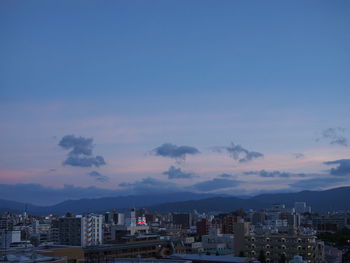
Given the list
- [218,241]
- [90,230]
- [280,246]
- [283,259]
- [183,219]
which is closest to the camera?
[283,259]

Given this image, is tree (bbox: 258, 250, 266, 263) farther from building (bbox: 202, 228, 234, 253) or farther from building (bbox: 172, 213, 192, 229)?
building (bbox: 172, 213, 192, 229)

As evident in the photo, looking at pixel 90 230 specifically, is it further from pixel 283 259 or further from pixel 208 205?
pixel 208 205

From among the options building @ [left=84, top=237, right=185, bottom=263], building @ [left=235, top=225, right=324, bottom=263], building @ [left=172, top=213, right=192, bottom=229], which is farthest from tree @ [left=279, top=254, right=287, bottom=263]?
building @ [left=172, top=213, right=192, bottom=229]

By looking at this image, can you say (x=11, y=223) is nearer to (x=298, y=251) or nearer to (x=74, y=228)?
(x=74, y=228)

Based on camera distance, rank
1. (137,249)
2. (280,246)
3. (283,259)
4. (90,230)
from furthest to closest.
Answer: (90,230)
(137,249)
(280,246)
(283,259)

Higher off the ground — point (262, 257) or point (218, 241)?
point (218, 241)

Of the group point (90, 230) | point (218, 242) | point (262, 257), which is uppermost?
point (90, 230)

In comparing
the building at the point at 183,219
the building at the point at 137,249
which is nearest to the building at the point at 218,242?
the building at the point at 137,249

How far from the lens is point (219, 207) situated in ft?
609

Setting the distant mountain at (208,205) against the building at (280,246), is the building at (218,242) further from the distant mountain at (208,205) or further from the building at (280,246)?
the distant mountain at (208,205)

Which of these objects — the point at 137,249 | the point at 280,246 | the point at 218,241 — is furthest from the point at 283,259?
the point at 218,241

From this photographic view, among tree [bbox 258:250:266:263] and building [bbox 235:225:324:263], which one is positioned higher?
building [bbox 235:225:324:263]

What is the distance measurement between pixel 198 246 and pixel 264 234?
599 cm

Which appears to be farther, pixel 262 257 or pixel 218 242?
pixel 218 242
